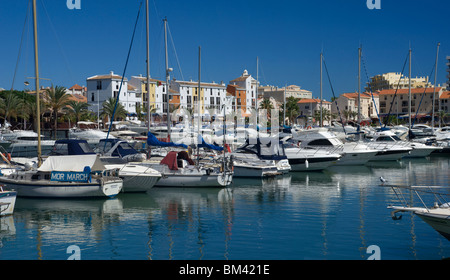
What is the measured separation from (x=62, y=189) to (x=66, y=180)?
0.51 m

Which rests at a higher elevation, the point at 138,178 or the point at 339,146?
the point at 339,146

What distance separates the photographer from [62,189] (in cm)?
2495

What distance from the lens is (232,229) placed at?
19.2 m

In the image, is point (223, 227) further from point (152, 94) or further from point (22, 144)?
point (152, 94)

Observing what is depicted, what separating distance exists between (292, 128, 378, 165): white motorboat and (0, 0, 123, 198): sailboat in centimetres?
2179

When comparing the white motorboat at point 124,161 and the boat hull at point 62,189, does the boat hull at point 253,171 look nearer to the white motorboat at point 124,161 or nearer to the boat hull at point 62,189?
the white motorboat at point 124,161

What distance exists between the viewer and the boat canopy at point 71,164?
25891 mm

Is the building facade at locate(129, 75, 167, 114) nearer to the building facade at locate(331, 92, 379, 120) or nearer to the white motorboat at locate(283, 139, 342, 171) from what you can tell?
the white motorboat at locate(283, 139, 342, 171)

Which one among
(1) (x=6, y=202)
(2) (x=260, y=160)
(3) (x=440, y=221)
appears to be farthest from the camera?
(2) (x=260, y=160)

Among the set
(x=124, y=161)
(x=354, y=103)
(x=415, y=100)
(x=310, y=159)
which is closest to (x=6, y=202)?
(x=124, y=161)

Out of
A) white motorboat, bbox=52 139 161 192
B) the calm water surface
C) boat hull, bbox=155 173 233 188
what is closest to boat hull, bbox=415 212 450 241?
the calm water surface

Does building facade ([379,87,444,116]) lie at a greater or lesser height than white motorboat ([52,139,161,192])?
greater

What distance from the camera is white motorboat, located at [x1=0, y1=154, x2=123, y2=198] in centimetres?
2489
